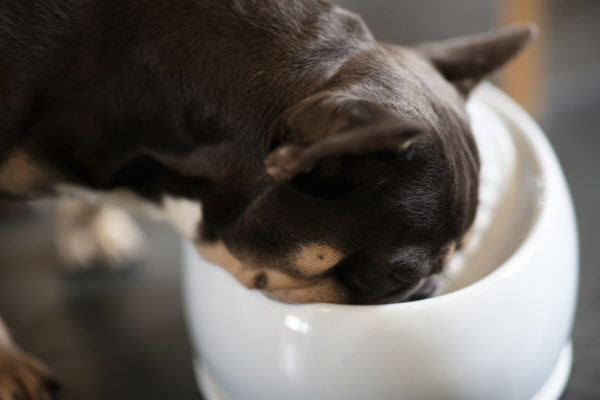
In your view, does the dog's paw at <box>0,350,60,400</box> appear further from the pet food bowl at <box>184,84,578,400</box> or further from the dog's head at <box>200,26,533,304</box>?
the dog's head at <box>200,26,533,304</box>

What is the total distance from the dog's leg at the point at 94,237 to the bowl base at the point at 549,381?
1.30 ft

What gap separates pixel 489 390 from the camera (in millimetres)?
917

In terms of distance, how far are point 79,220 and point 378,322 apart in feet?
2.84

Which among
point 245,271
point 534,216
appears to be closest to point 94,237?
point 245,271

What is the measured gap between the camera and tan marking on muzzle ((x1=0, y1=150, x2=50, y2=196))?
976 mm

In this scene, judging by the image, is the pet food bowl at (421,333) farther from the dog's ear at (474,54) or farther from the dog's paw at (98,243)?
the dog's paw at (98,243)

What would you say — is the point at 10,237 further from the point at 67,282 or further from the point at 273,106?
the point at 273,106

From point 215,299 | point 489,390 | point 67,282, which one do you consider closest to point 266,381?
point 215,299

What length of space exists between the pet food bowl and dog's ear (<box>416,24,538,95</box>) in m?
0.20

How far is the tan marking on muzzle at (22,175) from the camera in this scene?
976 mm

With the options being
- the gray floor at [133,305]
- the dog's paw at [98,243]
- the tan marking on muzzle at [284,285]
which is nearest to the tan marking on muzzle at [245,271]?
the tan marking on muzzle at [284,285]

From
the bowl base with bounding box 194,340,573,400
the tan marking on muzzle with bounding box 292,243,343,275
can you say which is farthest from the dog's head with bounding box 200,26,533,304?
the bowl base with bounding box 194,340,573,400

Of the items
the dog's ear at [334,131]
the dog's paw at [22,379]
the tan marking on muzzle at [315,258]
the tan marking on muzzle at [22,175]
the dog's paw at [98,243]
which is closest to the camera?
the dog's ear at [334,131]

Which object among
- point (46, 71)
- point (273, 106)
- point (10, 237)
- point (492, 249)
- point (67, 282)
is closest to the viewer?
point (273, 106)
